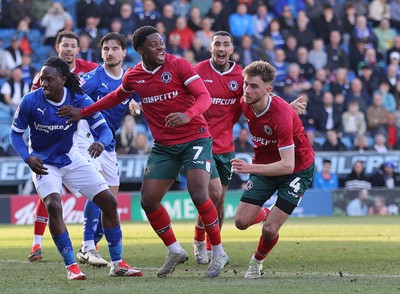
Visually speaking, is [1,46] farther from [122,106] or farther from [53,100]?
[53,100]

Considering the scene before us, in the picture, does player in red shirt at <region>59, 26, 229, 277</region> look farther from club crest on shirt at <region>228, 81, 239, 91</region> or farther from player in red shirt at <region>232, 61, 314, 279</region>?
club crest on shirt at <region>228, 81, 239, 91</region>

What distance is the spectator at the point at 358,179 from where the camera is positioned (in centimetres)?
2372

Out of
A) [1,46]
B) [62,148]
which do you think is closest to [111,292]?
Result: [62,148]

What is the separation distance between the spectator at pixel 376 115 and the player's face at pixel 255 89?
1615 centimetres

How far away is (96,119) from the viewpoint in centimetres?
1062

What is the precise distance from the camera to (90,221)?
1214 cm

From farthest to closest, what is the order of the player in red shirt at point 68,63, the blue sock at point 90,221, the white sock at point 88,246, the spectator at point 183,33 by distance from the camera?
the spectator at point 183,33, the player in red shirt at point 68,63, the blue sock at point 90,221, the white sock at point 88,246

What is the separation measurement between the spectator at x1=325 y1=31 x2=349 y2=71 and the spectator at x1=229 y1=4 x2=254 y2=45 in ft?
7.82

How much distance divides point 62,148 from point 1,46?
46.8 ft

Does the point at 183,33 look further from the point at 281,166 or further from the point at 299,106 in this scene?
the point at 281,166

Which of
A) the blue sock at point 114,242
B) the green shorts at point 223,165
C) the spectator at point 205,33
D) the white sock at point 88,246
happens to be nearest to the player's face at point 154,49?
the blue sock at point 114,242

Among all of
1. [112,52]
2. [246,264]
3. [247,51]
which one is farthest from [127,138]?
[246,264]

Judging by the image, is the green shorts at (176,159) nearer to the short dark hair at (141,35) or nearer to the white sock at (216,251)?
the white sock at (216,251)

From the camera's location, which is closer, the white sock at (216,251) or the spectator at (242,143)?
the white sock at (216,251)
